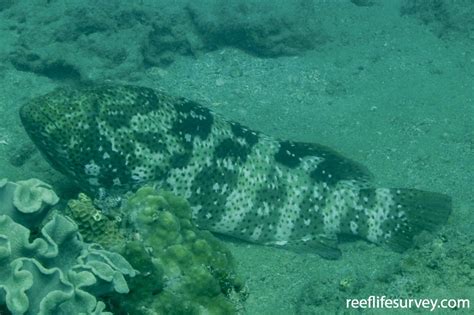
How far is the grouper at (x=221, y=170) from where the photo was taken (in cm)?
509

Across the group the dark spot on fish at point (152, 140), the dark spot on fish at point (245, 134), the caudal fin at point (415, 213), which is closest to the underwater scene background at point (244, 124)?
the caudal fin at point (415, 213)

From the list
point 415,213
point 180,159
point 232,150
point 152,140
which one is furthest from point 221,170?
point 415,213

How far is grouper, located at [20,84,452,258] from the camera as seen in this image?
509 cm

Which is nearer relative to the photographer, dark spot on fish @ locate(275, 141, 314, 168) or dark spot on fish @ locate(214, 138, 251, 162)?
dark spot on fish @ locate(214, 138, 251, 162)

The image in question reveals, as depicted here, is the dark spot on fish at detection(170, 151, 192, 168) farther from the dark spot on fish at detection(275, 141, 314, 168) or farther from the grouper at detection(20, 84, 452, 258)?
the dark spot on fish at detection(275, 141, 314, 168)

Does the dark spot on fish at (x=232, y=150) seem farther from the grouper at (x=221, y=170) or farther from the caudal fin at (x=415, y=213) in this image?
the caudal fin at (x=415, y=213)

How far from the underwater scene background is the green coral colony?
1cm

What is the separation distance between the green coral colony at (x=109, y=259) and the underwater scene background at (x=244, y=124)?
11mm

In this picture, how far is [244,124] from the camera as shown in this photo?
8.31 meters

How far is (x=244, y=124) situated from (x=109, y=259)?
5143 millimetres

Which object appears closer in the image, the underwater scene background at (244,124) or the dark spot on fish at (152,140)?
the underwater scene background at (244,124)

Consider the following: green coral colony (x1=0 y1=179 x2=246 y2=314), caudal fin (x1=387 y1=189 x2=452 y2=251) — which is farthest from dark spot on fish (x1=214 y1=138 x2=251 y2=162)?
caudal fin (x1=387 y1=189 x2=452 y2=251)

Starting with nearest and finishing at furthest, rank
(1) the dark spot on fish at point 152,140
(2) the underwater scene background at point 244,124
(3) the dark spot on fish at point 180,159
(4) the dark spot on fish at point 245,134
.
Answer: (2) the underwater scene background at point 244,124
(1) the dark spot on fish at point 152,140
(3) the dark spot on fish at point 180,159
(4) the dark spot on fish at point 245,134

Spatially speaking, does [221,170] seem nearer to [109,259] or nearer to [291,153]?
[291,153]
